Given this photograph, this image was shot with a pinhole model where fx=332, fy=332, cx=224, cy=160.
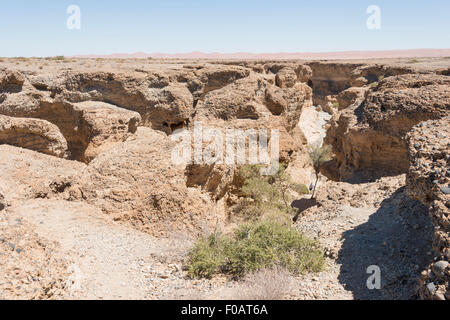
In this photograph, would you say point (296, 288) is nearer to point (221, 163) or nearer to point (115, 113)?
point (221, 163)

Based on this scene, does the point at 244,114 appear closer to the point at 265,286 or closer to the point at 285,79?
the point at 265,286

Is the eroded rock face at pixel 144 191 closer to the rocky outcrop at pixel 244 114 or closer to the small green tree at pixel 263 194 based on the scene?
the rocky outcrop at pixel 244 114

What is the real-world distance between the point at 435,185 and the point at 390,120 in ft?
19.6

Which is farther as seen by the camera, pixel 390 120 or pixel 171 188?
pixel 390 120

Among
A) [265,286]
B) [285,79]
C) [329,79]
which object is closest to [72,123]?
[265,286]

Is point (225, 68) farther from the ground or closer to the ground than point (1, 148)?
farther from the ground

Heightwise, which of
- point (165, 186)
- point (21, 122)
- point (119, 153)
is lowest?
point (165, 186)

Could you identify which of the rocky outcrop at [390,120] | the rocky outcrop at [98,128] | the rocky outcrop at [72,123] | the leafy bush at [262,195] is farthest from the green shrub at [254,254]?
the rocky outcrop at [72,123]

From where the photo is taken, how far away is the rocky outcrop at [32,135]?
32.3ft

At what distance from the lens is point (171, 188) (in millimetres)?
7543

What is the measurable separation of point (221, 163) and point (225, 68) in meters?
8.05
